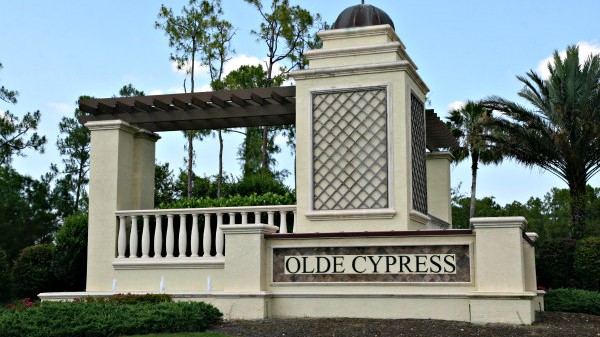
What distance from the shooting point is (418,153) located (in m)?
13.1

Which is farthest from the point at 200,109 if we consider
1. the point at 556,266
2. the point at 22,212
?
the point at 22,212

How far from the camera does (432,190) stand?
1689cm

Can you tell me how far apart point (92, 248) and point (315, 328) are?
5389 mm

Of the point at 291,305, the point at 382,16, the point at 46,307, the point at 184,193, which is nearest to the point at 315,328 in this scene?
the point at 291,305

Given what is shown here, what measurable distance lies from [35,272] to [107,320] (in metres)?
8.54

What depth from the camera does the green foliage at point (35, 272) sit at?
17.5 m

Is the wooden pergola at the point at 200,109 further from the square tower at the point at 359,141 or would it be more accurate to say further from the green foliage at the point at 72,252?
the green foliage at the point at 72,252

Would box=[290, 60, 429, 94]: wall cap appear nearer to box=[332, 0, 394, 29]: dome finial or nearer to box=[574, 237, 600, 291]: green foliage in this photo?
box=[332, 0, 394, 29]: dome finial

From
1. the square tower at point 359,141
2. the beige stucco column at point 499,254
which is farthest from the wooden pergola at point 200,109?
the beige stucco column at point 499,254

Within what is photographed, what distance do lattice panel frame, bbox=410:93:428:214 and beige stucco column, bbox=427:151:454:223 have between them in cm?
335

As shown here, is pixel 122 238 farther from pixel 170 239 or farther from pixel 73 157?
pixel 73 157

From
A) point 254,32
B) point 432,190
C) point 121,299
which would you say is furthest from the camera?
point 254,32

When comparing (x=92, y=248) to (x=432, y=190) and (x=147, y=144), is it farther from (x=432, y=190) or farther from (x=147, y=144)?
(x=432, y=190)

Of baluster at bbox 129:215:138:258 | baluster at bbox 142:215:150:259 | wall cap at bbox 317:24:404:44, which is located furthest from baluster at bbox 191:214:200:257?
wall cap at bbox 317:24:404:44
